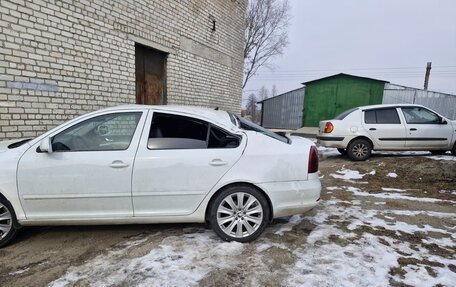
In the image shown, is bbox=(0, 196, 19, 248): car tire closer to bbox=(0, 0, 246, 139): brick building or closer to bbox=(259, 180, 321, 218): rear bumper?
bbox=(0, 0, 246, 139): brick building

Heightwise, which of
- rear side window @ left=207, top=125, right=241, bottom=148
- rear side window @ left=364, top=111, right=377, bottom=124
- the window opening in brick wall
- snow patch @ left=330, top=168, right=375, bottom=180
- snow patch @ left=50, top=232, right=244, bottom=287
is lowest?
snow patch @ left=50, top=232, right=244, bottom=287

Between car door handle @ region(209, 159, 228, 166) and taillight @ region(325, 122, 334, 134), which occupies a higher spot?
taillight @ region(325, 122, 334, 134)

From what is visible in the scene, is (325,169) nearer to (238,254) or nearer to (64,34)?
(238,254)

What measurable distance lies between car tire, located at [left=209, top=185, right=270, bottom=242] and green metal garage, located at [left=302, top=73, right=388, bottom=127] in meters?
15.8

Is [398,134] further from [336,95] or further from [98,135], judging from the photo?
[336,95]

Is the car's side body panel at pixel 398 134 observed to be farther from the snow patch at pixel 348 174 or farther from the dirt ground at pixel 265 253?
the dirt ground at pixel 265 253

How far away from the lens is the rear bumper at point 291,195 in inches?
121

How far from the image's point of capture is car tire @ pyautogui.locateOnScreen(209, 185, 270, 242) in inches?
120

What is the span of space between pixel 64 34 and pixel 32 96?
1.38 m

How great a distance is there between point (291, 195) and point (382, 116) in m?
6.07


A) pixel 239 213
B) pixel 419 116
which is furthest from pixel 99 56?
pixel 419 116

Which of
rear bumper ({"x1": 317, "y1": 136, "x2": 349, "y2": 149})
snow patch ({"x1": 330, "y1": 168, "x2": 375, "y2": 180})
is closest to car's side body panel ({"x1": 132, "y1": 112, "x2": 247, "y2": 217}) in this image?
snow patch ({"x1": 330, "y1": 168, "x2": 375, "y2": 180})

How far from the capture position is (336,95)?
17297 mm

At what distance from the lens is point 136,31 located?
22.2 feet
